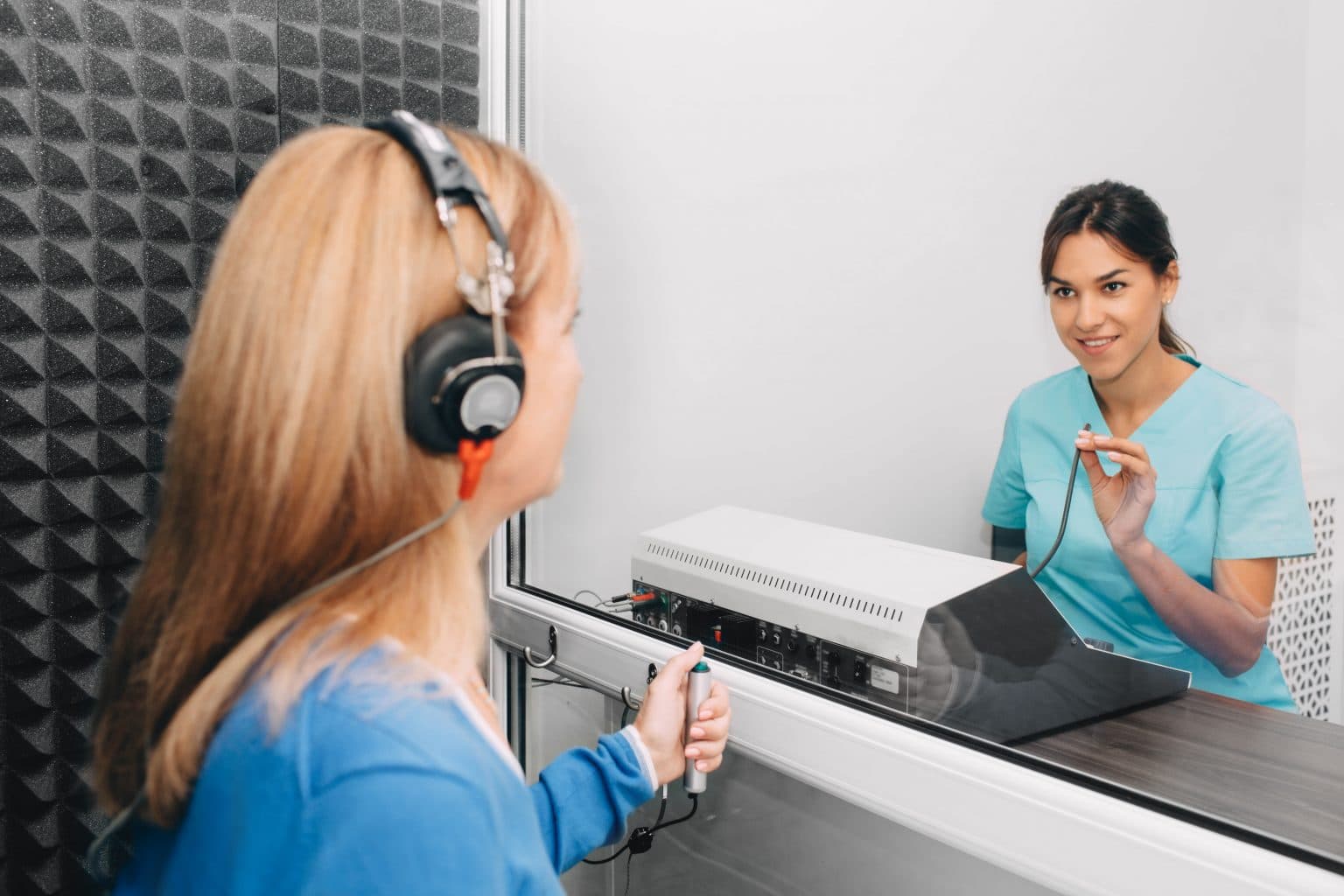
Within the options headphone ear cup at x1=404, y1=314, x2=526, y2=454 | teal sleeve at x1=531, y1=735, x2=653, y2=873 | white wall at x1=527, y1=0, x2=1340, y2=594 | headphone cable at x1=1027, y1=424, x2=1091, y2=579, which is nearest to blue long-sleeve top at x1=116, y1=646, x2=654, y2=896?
headphone ear cup at x1=404, y1=314, x2=526, y2=454

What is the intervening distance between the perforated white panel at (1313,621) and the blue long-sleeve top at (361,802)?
0.77m

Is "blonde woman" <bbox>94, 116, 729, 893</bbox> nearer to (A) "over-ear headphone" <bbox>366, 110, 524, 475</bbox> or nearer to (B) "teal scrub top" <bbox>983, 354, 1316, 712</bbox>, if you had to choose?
(A) "over-ear headphone" <bbox>366, 110, 524, 475</bbox>

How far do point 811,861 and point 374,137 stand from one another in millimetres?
1121

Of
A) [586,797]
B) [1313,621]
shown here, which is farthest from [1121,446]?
[586,797]

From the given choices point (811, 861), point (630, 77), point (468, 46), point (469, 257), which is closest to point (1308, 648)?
point (811, 861)

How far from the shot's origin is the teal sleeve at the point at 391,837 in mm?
499

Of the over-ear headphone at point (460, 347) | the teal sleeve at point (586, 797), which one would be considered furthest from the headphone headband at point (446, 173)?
the teal sleeve at point (586, 797)

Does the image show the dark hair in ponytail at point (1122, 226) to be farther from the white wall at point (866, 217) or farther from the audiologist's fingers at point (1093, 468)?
the audiologist's fingers at point (1093, 468)

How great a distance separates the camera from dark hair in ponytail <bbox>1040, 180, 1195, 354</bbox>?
1.01m

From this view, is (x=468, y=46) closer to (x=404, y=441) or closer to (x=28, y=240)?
(x=28, y=240)

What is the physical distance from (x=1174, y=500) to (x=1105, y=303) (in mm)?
225

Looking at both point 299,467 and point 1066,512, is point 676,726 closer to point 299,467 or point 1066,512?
point 1066,512

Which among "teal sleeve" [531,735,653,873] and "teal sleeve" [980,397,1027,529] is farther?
"teal sleeve" [980,397,1027,529]

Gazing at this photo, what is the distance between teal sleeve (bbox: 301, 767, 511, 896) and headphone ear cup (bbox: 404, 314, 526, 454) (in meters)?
0.21
